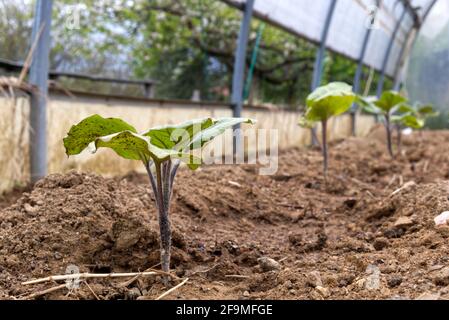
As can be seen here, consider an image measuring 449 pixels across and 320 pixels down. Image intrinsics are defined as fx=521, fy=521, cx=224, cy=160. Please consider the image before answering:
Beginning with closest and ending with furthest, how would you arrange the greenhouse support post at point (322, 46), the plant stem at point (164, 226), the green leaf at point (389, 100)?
the plant stem at point (164, 226)
the green leaf at point (389, 100)
the greenhouse support post at point (322, 46)

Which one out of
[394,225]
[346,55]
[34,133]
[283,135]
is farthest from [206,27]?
[394,225]

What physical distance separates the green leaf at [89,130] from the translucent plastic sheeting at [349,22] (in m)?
3.33

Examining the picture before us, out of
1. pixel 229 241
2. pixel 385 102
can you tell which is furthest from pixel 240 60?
pixel 229 241

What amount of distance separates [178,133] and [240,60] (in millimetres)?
3348

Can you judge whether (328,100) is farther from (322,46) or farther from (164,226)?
(322,46)

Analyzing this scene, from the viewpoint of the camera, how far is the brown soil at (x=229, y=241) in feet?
4.33

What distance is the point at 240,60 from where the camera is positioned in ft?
15.0

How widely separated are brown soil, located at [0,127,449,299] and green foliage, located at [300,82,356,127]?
23.1 inches

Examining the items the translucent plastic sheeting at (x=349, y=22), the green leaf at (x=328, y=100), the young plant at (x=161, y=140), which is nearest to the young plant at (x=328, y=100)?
the green leaf at (x=328, y=100)

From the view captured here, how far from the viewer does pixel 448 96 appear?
12070 mm

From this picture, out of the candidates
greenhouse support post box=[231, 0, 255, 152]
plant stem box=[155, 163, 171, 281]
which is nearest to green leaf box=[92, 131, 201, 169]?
plant stem box=[155, 163, 171, 281]

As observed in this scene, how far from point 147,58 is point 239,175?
23.0 feet

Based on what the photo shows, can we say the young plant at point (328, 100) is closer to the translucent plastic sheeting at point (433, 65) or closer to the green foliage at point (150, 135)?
the green foliage at point (150, 135)

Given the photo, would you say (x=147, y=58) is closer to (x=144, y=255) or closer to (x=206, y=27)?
(x=206, y=27)
